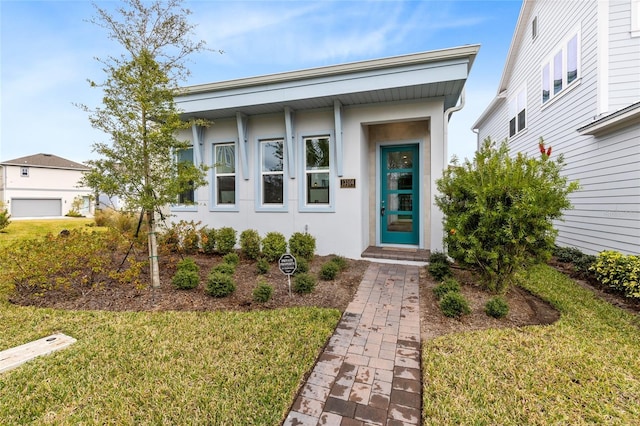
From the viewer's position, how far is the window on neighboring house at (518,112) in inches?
382

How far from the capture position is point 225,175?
737 centimetres

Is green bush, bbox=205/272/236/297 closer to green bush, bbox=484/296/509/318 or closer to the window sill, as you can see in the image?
green bush, bbox=484/296/509/318

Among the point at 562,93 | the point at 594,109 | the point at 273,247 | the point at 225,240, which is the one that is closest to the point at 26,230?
the point at 225,240

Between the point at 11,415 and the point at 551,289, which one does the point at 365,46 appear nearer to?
the point at 551,289

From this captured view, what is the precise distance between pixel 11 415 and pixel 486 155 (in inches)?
230

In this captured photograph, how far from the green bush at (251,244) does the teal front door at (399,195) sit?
10.6ft

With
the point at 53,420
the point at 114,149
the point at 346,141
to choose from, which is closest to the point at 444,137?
the point at 346,141

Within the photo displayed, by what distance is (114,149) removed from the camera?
408 centimetres

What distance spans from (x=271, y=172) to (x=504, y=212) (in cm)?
513

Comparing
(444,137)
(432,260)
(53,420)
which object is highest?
(444,137)

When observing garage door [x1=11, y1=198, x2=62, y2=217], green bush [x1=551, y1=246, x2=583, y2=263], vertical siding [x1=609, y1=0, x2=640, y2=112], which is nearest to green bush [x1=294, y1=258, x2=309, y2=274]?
green bush [x1=551, y1=246, x2=583, y2=263]

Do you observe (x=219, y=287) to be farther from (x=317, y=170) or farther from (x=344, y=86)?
(x=344, y=86)

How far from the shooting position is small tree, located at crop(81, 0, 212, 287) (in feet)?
13.1

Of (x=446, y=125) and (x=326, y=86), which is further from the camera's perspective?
(x=446, y=125)
